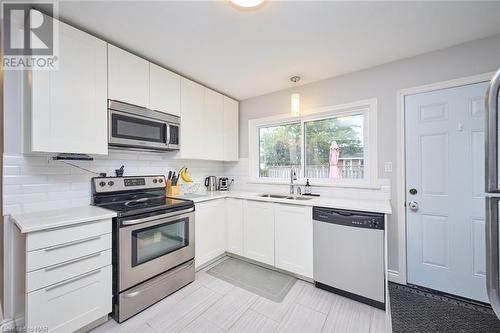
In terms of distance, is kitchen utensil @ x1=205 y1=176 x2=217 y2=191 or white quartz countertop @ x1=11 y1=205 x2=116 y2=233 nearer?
white quartz countertop @ x1=11 y1=205 x2=116 y2=233

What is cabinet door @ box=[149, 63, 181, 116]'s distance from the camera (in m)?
2.29

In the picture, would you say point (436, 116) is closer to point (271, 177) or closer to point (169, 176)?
point (271, 177)

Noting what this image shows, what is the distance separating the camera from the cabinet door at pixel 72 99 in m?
1.55

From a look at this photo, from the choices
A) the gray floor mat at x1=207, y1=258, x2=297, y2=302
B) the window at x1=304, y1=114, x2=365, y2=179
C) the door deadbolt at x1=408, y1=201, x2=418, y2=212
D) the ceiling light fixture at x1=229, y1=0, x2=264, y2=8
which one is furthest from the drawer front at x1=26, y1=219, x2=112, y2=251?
the door deadbolt at x1=408, y1=201, x2=418, y2=212

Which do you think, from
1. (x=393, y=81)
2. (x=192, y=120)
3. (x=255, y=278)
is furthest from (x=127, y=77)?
(x=393, y=81)

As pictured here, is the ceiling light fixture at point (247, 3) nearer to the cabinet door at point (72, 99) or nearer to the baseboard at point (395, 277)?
the cabinet door at point (72, 99)

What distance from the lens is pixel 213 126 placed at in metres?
3.08

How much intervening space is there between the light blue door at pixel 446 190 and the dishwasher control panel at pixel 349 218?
0.66 metres

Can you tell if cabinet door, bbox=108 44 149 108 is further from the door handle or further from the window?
the door handle

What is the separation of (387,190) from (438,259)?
31.1 inches

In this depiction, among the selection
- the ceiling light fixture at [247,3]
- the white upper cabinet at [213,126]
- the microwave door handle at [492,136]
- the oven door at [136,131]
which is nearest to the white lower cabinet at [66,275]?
the oven door at [136,131]

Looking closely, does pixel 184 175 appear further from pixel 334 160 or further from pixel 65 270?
pixel 334 160

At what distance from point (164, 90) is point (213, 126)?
86cm

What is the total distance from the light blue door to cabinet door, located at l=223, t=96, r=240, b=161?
2.31 metres
